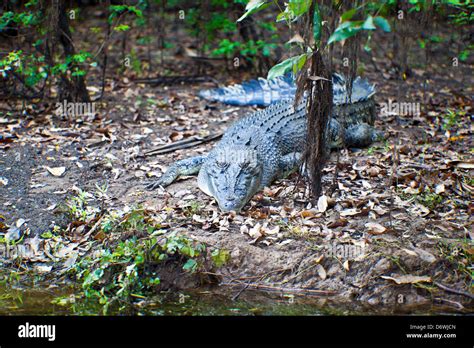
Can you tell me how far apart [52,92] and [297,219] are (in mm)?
5151

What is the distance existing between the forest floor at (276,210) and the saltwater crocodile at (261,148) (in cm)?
14

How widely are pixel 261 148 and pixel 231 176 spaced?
2.50ft

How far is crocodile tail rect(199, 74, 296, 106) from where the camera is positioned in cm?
823

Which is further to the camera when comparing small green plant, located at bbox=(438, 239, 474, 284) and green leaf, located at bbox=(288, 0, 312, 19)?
small green plant, located at bbox=(438, 239, 474, 284)

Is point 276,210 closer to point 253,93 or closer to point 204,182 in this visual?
point 204,182

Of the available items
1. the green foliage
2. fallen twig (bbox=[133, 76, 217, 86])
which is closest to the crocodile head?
the green foliage

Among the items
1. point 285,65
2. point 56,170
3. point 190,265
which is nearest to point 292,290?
point 190,265

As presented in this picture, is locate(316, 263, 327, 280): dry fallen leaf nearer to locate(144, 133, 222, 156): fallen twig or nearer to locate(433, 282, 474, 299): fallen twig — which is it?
locate(433, 282, 474, 299): fallen twig

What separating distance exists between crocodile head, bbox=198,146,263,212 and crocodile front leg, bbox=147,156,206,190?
192 millimetres

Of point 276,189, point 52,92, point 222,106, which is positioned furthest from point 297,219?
point 52,92

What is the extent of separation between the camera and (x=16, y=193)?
555 cm
